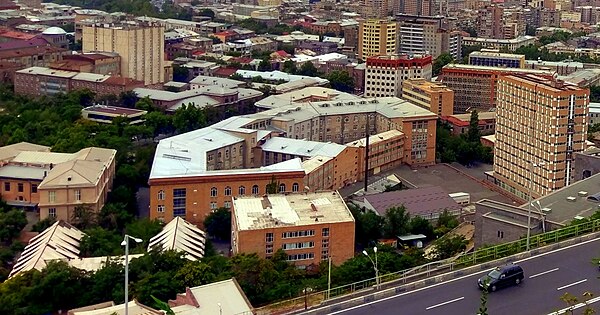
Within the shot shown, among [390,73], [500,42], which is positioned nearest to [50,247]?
[390,73]

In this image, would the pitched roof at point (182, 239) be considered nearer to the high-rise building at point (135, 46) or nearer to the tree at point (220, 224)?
the tree at point (220, 224)

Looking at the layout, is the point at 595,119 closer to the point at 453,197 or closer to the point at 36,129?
the point at 453,197

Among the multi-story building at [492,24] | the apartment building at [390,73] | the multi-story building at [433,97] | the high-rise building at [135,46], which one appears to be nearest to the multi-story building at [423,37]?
the apartment building at [390,73]

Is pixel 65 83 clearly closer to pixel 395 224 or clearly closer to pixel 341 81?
pixel 341 81

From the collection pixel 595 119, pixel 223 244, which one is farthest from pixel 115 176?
pixel 595 119

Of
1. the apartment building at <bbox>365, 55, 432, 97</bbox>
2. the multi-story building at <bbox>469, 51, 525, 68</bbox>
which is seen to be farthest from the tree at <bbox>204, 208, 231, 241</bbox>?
the multi-story building at <bbox>469, 51, 525, 68</bbox>

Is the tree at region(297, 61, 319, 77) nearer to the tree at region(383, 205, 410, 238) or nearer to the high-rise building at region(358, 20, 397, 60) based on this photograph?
the high-rise building at region(358, 20, 397, 60)
